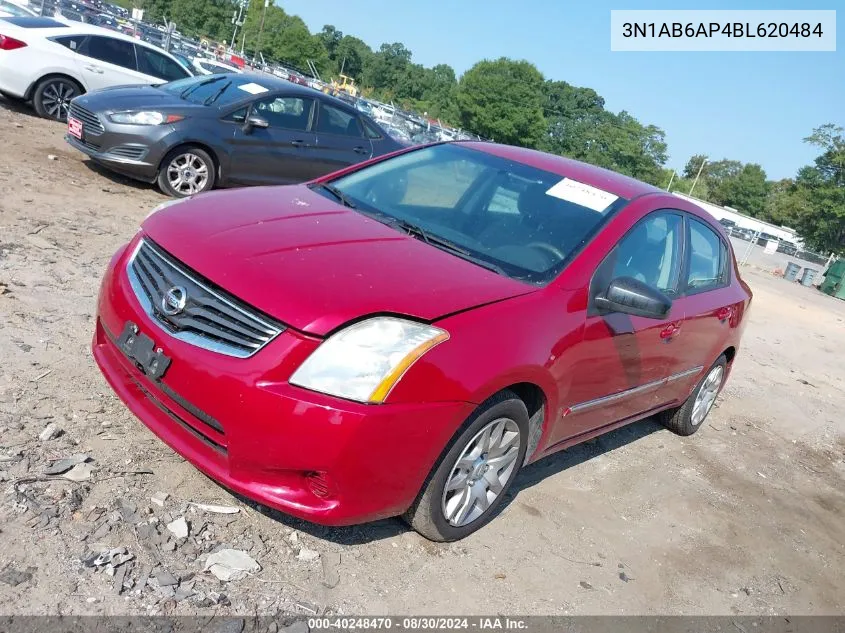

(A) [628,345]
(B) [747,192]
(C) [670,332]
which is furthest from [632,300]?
(B) [747,192]

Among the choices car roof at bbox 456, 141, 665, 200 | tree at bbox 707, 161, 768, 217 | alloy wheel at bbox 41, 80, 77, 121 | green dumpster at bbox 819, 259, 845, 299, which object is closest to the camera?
car roof at bbox 456, 141, 665, 200

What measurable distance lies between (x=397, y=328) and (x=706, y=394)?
3772 millimetres

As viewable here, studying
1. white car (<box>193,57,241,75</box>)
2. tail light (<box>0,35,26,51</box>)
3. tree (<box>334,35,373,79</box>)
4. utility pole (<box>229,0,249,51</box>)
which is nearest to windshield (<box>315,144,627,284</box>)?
tail light (<box>0,35,26,51</box>)

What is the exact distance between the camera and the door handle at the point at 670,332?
437 cm

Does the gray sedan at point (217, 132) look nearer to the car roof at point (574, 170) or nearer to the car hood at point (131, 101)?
the car hood at point (131, 101)

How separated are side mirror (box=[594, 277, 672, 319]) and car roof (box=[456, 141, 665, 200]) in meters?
0.71

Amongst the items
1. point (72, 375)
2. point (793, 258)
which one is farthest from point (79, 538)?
point (793, 258)

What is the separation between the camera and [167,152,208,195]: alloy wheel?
865cm

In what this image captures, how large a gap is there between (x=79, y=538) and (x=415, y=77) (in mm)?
140188

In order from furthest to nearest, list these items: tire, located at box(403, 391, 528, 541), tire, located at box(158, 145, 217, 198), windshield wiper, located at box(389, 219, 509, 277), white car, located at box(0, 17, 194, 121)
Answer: white car, located at box(0, 17, 194, 121) → tire, located at box(158, 145, 217, 198) → windshield wiper, located at box(389, 219, 509, 277) → tire, located at box(403, 391, 528, 541)

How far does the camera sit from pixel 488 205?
410cm

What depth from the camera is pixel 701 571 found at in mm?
3943

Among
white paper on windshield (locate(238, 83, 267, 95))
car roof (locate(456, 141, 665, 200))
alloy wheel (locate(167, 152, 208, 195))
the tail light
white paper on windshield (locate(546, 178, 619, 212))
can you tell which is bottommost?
alloy wheel (locate(167, 152, 208, 195))

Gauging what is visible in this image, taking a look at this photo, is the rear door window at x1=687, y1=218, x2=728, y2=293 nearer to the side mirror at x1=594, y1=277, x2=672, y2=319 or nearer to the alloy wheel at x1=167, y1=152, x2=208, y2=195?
the side mirror at x1=594, y1=277, x2=672, y2=319
